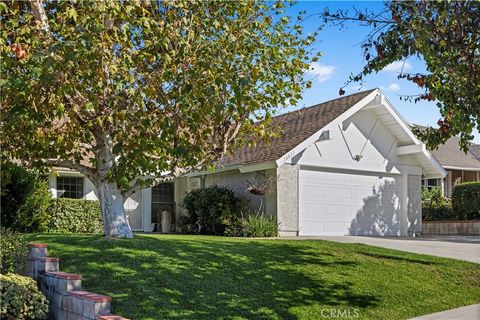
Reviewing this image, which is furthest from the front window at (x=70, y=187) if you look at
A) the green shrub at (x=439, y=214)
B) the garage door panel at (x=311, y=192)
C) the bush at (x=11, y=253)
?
the green shrub at (x=439, y=214)

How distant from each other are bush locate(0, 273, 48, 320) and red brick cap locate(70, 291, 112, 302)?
2.22ft

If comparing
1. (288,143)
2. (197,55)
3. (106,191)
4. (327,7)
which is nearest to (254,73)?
(197,55)

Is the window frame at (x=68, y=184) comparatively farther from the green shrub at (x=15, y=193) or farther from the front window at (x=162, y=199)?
the green shrub at (x=15, y=193)

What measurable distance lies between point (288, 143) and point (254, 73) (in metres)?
8.51

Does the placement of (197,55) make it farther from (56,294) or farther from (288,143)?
(288,143)

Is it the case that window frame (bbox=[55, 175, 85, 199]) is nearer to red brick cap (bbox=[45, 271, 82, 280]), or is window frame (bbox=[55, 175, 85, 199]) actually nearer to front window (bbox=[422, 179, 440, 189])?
red brick cap (bbox=[45, 271, 82, 280])

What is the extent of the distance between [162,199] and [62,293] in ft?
51.7

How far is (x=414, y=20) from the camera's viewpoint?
7805mm

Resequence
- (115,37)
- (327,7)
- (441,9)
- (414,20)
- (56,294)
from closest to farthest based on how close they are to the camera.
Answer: (441,9) → (414,20) → (327,7) → (56,294) → (115,37)

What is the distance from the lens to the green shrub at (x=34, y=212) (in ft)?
54.0

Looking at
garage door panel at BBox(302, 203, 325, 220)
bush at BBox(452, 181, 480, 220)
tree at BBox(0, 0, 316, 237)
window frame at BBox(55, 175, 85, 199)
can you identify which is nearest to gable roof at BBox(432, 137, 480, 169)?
bush at BBox(452, 181, 480, 220)

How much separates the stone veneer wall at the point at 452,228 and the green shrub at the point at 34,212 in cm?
1626

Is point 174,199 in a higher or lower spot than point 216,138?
lower

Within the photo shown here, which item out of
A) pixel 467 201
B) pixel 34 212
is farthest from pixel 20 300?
pixel 467 201
